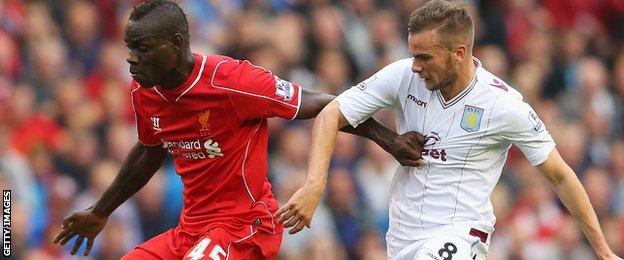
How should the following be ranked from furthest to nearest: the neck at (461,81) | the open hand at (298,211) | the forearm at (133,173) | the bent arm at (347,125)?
the forearm at (133,173) < the bent arm at (347,125) < the neck at (461,81) < the open hand at (298,211)

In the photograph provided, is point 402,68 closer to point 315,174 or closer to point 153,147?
point 315,174

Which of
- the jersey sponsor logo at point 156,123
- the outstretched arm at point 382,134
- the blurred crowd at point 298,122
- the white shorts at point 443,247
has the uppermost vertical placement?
the jersey sponsor logo at point 156,123

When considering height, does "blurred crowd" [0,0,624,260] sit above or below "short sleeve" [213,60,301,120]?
below

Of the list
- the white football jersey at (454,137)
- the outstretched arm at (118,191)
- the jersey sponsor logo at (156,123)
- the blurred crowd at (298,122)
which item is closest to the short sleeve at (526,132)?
the white football jersey at (454,137)

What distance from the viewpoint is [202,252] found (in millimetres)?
7609

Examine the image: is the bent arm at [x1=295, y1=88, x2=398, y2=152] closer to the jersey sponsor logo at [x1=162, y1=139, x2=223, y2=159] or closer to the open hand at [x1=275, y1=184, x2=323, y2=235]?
the jersey sponsor logo at [x1=162, y1=139, x2=223, y2=159]

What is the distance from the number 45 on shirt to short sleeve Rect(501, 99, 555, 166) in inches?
64.7

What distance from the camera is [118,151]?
1247 cm

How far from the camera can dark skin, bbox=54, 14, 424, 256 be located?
24.5 ft

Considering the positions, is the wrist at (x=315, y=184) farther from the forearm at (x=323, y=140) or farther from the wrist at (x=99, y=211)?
the wrist at (x=99, y=211)

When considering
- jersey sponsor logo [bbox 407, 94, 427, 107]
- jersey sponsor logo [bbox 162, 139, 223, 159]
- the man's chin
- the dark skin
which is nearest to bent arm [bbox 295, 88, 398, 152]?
the dark skin

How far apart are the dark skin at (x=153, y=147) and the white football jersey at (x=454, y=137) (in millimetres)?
126

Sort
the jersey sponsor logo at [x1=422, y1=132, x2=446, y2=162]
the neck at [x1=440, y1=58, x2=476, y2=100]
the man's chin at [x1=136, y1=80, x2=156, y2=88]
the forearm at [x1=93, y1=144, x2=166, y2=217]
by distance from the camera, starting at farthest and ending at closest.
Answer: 1. the forearm at [x1=93, y1=144, x2=166, y2=217]
2. the jersey sponsor logo at [x1=422, y1=132, x2=446, y2=162]
3. the neck at [x1=440, y1=58, x2=476, y2=100]
4. the man's chin at [x1=136, y1=80, x2=156, y2=88]

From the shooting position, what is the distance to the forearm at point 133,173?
8.23 m
